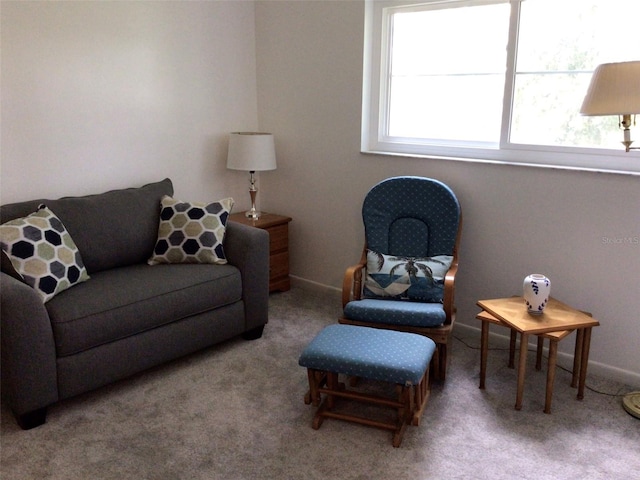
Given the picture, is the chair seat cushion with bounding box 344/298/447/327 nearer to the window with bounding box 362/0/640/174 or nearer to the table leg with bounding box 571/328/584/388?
the table leg with bounding box 571/328/584/388

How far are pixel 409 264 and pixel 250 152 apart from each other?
1.37 meters

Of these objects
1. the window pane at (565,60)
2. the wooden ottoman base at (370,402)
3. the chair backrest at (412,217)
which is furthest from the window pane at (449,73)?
the wooden ottoman base at (370,402)

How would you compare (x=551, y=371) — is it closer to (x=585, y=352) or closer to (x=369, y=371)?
(x=585, y=352)

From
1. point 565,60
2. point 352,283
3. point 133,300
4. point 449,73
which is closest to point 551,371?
point 352,283

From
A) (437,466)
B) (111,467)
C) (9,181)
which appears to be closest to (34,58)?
(9,181)

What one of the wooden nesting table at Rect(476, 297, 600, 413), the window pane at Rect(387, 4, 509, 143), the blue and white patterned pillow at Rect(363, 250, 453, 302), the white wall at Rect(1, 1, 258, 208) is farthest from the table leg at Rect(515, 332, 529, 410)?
the white wall at Rect(1, 1, 258, 208)

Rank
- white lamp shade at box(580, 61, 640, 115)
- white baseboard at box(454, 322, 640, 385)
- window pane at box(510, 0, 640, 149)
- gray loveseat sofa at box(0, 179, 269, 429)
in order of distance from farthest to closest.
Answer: white baseboard at box(454, 322, 640, 385)
window pane at box(510, 0, 640, 149)
gray loveseat sofa at box(0, 179, 269, 429)
white lamp shade at box(580, 61, 640, 115)

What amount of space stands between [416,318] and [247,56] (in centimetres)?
235

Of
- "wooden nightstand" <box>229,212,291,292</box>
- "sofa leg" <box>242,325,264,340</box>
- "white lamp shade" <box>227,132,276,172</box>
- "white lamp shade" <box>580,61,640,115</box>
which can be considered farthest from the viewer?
"wooden nightstand" <box>229,212,291,292</box>

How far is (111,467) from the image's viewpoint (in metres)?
2.12

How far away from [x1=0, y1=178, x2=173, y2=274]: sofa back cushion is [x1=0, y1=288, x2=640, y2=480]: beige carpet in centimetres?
66

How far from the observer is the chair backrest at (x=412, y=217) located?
3.01 meters

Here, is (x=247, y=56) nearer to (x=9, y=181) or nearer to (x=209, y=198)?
(x=209, y=198)

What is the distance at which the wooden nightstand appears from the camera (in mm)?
3775
